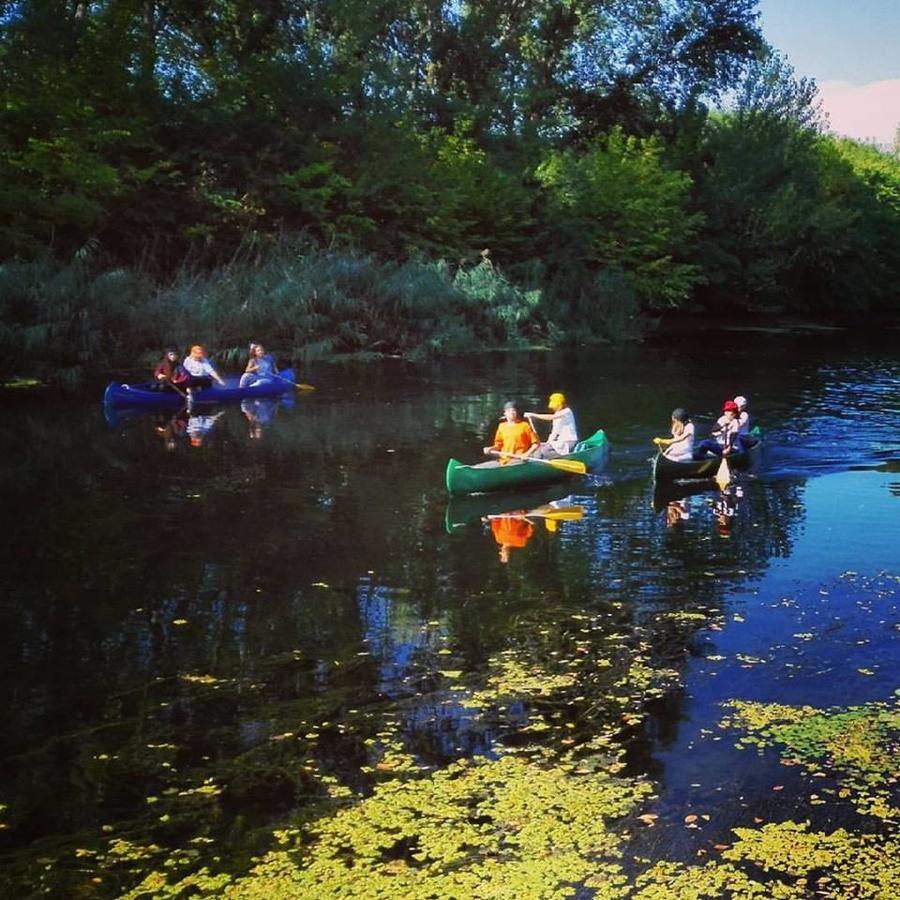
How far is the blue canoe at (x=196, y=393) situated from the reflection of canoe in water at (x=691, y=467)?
1178cm

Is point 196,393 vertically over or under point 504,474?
over

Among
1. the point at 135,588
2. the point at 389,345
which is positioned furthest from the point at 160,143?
the point at 135,588

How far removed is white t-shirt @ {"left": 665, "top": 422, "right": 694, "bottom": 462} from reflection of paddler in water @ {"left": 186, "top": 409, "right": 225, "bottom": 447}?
28.1 feet

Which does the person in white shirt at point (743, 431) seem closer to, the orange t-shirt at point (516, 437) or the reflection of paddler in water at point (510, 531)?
the orange t-shirt at point (516, 437)

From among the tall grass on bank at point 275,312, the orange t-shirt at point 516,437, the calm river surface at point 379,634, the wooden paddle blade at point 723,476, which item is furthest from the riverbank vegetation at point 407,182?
the wooden paddle blade at point 723,476

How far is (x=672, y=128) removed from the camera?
57.9 meters

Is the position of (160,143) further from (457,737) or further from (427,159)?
(457,737)

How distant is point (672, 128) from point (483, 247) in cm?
1750

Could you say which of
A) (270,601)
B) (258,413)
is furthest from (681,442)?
(258,413)

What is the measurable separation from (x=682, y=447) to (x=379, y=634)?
8775 millimetres

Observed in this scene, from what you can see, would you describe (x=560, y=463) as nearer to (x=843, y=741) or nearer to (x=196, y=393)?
(x=843, y=741)

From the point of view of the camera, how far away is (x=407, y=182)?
4297 centimetres

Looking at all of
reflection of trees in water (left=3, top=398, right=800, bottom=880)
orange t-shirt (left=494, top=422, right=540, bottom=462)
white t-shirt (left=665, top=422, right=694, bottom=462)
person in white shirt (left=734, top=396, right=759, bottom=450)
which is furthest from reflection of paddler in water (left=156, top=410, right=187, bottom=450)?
person in white shirt (left=734, top=396, right=759, bottom=450)

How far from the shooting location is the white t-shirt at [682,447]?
55.7 feet
